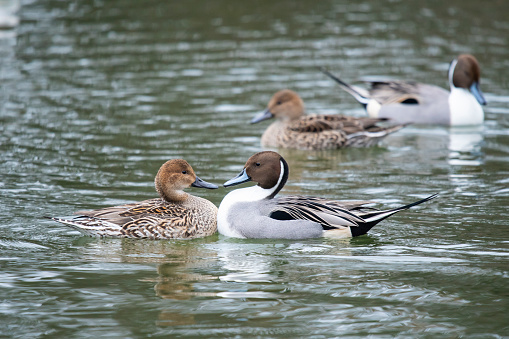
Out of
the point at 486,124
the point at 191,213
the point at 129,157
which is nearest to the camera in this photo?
the point at 191,213

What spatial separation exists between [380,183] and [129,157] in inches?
134

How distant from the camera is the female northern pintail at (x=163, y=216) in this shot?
7.91 m

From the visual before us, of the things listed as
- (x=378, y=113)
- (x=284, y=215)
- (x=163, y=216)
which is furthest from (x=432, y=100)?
(x=163, y=216)

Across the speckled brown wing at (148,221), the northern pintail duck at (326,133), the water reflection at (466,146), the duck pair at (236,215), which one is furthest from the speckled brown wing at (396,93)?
the speckled brown wing at (148,221)

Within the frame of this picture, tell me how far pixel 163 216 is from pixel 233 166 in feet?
9.13

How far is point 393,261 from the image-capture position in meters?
7.26

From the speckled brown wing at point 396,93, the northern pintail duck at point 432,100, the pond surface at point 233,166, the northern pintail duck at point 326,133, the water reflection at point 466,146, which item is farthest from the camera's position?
the speckled brown wing at point 396,93

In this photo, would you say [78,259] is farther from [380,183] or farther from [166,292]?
[380,183]

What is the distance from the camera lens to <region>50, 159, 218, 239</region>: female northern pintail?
791 cm

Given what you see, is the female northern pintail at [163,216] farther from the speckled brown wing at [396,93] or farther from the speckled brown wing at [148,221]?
the speckled brown wing at [396,93]

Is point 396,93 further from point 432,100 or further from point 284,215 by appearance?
point 284,215

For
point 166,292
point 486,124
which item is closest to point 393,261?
point 166,292

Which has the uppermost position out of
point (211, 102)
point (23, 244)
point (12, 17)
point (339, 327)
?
point (12, 17)

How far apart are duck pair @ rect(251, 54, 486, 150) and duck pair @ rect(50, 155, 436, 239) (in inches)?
151
